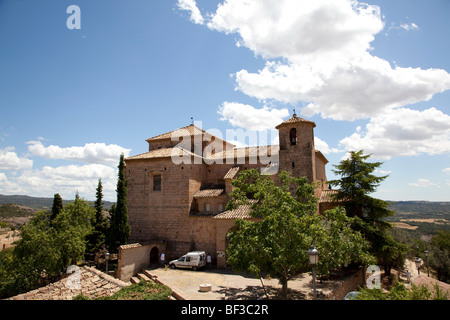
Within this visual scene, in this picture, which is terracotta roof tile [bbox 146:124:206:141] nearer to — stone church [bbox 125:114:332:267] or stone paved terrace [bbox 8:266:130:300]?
stone church [bbox 125:114:332:267]

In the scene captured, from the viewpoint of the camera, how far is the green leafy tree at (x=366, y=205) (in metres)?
17.0

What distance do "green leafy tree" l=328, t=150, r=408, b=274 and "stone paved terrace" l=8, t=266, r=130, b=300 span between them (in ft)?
49.9

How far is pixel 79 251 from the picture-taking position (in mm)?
18953

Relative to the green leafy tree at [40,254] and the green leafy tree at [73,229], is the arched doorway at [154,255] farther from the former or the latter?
the green leafy tree at [40,254]

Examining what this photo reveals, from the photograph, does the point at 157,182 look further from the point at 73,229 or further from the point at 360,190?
the point at 360,190

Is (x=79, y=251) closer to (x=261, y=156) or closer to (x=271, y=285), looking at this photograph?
(x=271, y=285)

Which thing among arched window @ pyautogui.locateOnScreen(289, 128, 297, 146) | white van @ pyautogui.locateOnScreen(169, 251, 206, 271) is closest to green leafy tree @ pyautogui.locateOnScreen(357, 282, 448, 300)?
white van @ pyautogui.locateOnScreen(169, 251, 206, 271)

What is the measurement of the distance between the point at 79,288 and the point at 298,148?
17031mm

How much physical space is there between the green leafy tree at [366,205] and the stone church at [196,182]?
6.29 feet

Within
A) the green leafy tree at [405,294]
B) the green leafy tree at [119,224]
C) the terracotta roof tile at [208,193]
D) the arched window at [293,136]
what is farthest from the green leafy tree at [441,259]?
the green leafy tree at [119,224]

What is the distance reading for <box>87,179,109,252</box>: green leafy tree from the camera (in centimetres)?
2272

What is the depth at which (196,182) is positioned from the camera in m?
23.4
